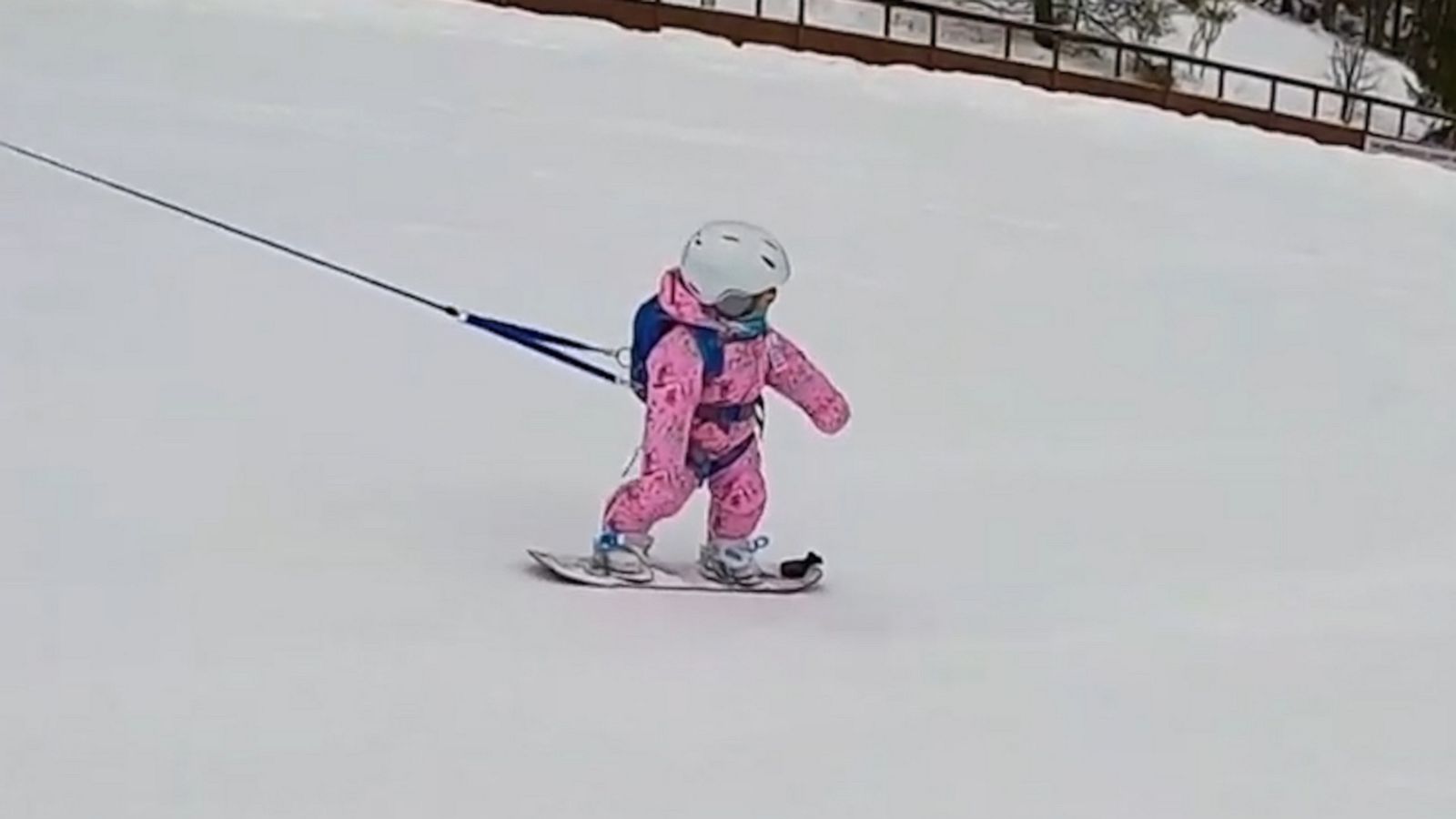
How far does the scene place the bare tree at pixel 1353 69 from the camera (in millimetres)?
23078

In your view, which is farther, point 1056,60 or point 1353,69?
point 1353,69

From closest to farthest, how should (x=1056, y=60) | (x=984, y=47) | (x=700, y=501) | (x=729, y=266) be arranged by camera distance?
(x=729, y=266)
(x=700, y=501)
(x=1056, y=60)
(x=984, y=47)

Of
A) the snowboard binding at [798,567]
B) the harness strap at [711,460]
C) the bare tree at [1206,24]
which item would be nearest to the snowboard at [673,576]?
the snowboard binding at [798,567]

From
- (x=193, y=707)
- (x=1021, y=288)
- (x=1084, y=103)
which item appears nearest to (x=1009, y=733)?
(x=193, y=707)

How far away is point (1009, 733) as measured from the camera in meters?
2.21

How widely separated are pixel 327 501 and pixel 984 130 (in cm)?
459

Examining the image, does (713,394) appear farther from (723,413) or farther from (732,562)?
(732,562)

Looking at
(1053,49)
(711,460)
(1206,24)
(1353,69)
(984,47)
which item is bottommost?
(1353,69)

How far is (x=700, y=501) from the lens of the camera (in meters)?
2.99

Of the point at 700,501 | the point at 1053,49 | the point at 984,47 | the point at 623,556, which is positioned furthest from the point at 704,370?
the point at 984,47

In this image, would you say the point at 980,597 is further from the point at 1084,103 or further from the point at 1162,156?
the point at 1084,103

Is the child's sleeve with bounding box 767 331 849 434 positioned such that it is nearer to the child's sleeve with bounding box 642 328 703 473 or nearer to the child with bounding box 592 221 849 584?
the child with bounding box 592 221 849 584

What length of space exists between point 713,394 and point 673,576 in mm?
268

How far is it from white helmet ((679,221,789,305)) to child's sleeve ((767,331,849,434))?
136mm
